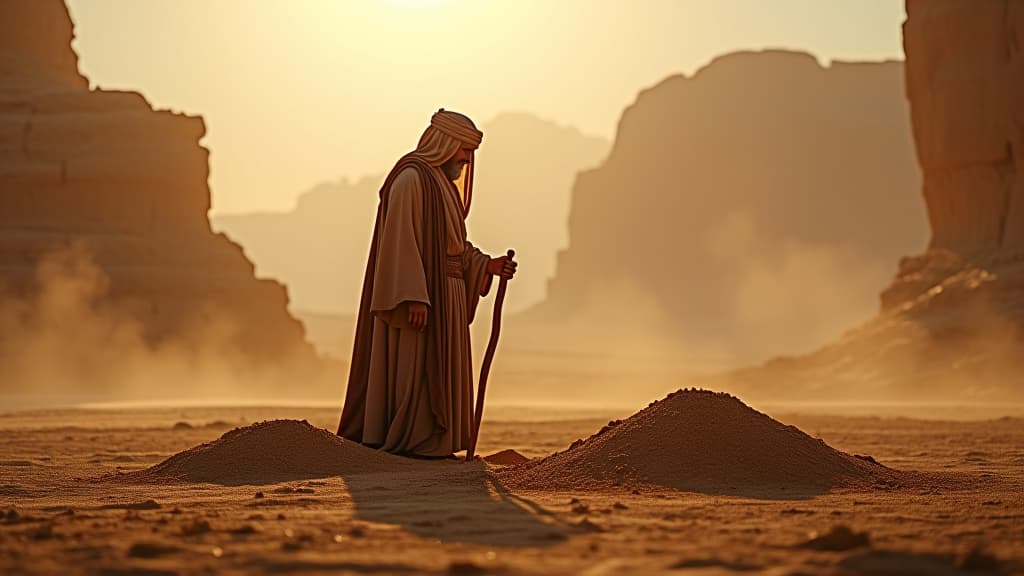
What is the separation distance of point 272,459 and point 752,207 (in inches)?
3785

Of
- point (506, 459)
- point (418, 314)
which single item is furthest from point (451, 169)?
point (506, 459)

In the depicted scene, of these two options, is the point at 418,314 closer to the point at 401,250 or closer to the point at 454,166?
the point at 401,250

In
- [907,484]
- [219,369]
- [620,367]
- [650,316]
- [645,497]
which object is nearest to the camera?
[645,497]

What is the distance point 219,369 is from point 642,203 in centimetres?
7281

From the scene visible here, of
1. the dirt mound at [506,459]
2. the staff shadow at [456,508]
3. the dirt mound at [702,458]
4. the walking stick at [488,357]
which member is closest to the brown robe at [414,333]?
the walking stick at [488,357]

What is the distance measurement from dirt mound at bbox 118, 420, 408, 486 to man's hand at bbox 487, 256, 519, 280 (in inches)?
57.5

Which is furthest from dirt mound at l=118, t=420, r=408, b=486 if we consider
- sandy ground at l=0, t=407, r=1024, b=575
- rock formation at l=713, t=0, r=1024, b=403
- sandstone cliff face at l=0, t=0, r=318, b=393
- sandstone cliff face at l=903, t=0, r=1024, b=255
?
sandstone cliff face at l=903, t=0, r=1024, b=255

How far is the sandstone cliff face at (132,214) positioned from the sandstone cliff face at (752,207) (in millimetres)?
58237

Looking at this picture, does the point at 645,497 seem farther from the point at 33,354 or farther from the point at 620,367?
the point at 620,367

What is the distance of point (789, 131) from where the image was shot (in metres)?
107

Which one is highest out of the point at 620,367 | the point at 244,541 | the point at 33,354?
the point at 620,367

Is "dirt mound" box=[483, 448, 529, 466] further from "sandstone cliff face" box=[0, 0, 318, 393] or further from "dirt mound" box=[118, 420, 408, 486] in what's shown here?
"sandstone cliff face" box=[0, 0, 318, 393]

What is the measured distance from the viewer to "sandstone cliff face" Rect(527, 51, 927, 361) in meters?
97.9

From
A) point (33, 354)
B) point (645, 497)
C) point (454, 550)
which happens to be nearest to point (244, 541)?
point (454, 550)
